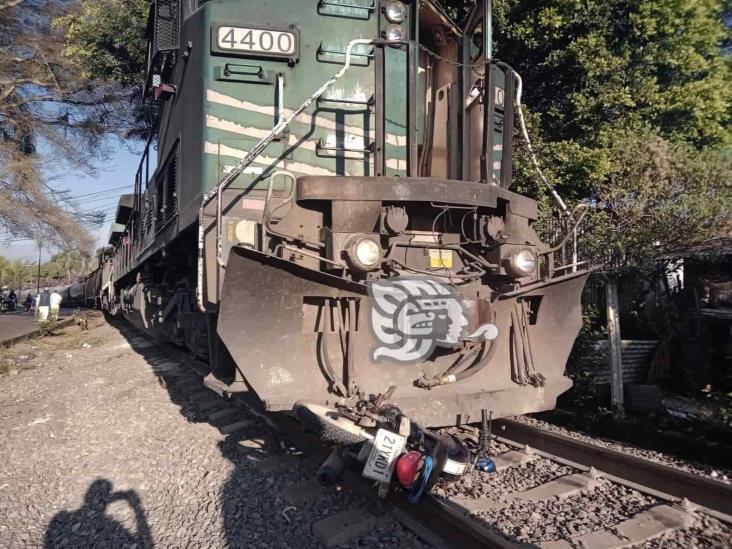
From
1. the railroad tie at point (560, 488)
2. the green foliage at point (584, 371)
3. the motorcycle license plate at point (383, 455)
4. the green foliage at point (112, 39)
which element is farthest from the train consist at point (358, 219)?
the green foliage at point (112, 39)

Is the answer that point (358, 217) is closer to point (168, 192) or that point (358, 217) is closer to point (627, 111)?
point (168, 192)

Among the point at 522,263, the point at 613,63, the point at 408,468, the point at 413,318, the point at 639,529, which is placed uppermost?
the point at 613,63

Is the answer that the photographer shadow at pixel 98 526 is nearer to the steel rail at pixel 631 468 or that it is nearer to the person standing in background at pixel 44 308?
the steel rail at pixel 631 468

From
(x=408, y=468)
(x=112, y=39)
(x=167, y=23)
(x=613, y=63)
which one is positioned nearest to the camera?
(x=408, y=468)

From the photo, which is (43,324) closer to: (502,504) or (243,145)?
(243,145)

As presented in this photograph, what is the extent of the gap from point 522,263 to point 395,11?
7.25 feet

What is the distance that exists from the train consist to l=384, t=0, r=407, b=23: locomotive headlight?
0.05 ft

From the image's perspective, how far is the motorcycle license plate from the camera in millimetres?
2838

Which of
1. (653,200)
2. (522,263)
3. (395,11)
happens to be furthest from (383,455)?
(653,200)

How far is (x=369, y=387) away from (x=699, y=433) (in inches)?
143

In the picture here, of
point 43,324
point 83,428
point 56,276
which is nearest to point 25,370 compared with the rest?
point 83,428

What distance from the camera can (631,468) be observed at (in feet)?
12.1

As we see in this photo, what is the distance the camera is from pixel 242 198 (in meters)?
3.77

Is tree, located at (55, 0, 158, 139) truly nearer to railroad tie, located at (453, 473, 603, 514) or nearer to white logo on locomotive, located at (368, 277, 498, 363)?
white logo on locomotive, located at (368, 277, 498, 363)
